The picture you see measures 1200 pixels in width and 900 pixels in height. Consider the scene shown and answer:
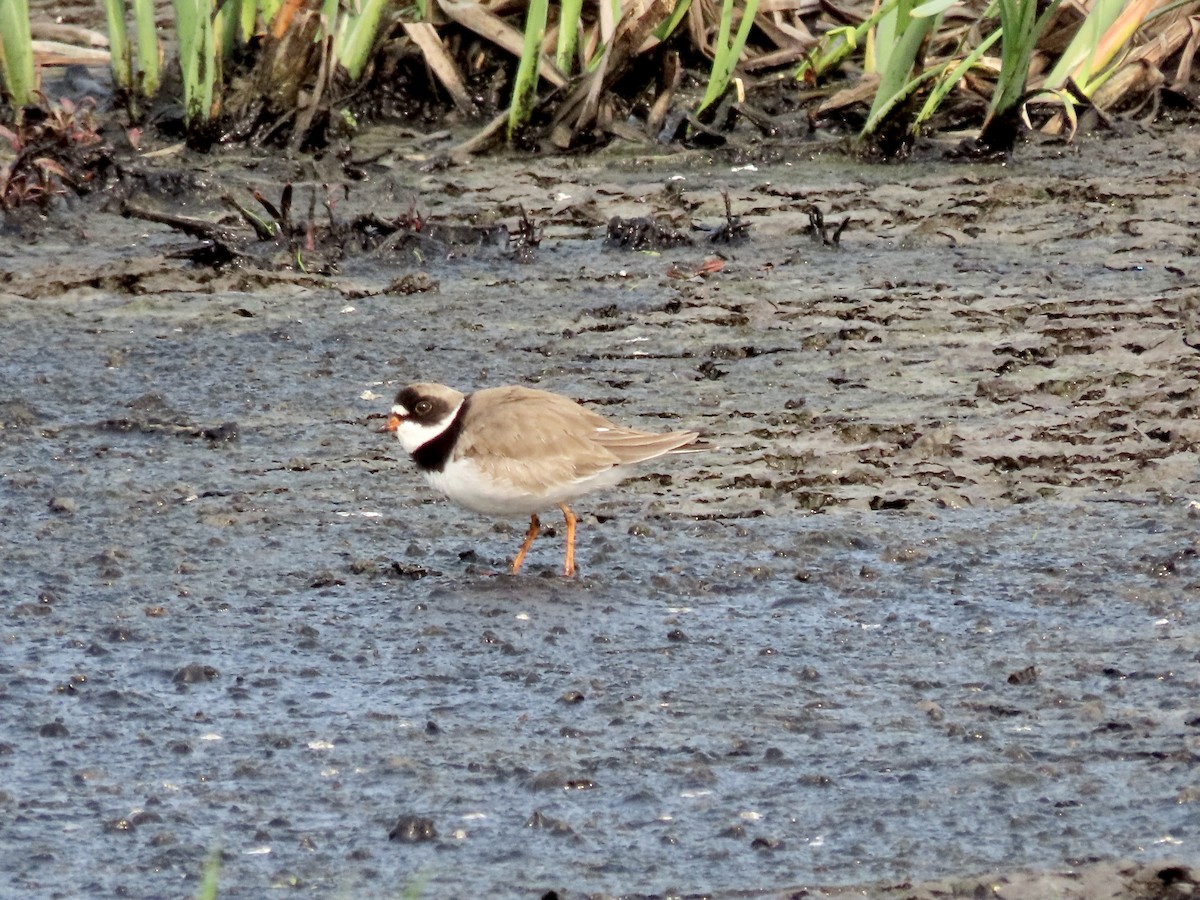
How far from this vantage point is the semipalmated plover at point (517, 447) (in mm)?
5254

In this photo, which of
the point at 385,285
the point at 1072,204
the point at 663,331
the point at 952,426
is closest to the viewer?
the point at 952,426

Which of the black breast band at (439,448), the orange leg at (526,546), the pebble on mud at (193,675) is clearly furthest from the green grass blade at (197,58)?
the pebble on mud at (193,675)

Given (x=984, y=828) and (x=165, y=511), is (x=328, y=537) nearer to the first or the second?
(x=165, y=511)

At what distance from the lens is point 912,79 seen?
988 centimetres

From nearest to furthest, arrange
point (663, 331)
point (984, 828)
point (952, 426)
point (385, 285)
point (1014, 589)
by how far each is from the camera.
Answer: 1. point (984, 828)
2. point (1014, 589)
3. point (952, 426)
4. point (663, 331)
5. point (385, 285)

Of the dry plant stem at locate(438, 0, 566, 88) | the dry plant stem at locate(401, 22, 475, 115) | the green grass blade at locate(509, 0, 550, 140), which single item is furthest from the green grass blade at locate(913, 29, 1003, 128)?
the dry plant stem at locate(401, 22, 475, 115)

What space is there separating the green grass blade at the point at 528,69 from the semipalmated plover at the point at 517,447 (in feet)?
13.6

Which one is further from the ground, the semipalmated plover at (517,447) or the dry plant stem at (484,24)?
the dry plant stem at (484,24)

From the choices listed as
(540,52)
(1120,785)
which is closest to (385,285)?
(540,52)

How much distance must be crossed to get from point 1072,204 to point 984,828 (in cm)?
596

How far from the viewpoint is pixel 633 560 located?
18.1 feet

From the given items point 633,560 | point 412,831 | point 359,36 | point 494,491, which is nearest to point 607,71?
point 359,36

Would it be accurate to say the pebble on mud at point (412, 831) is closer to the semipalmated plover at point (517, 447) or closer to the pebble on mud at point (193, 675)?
the pebble on mud at point (193, 675)

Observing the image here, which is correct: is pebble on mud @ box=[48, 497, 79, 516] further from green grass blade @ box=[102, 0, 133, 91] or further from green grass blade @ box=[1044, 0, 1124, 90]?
green grass blade @ box=[1044, 0, 1124, 90]
